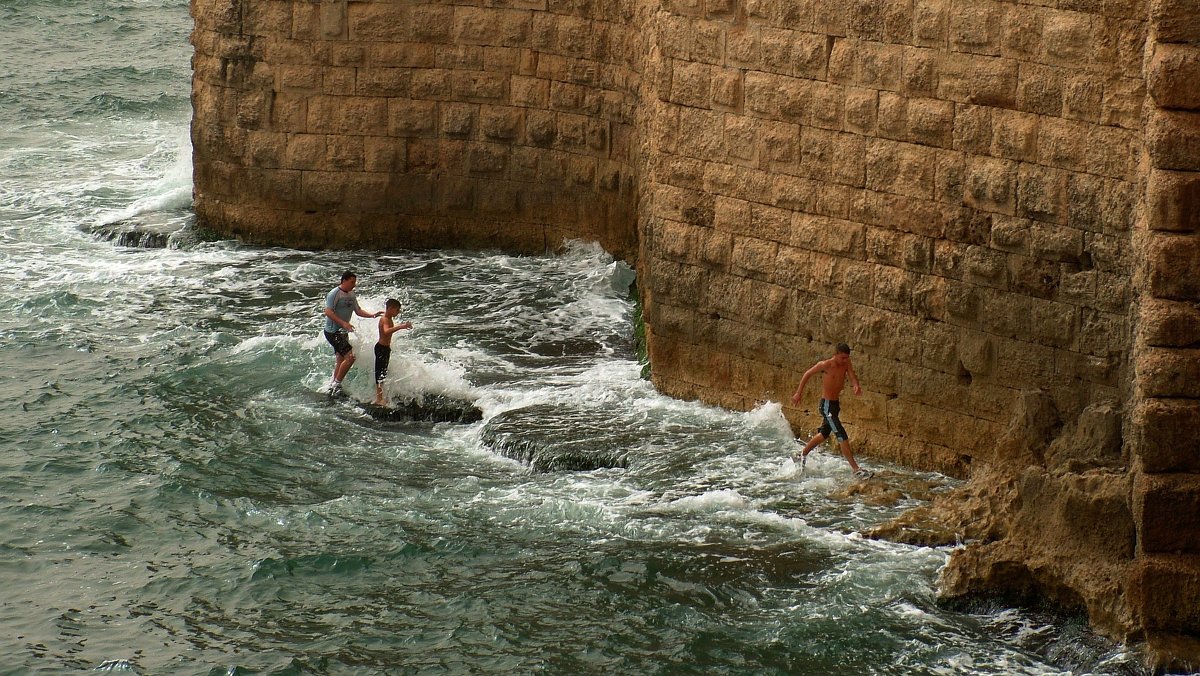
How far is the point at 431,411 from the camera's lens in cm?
1542

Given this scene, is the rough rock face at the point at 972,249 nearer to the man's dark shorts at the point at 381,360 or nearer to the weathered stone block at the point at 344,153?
the man's dark shorts at the point at 381,360

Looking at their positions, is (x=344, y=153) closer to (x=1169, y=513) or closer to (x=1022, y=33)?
(x=1022, y=33)

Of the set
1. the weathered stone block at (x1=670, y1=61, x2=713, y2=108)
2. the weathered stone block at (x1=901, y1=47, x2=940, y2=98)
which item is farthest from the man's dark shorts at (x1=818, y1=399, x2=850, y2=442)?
the weathered stone block at (x1=670, y1=61, x2=713, y2=108)

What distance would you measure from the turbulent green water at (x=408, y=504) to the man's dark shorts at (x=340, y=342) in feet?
1.16

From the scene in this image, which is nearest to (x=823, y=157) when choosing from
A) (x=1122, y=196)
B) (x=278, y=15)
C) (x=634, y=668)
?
(x=1122, y=196)

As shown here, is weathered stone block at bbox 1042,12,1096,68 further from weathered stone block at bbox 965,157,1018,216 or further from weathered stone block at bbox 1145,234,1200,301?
weathered stone block at bbox 1145,234,1200,301

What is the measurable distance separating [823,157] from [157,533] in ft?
20.9

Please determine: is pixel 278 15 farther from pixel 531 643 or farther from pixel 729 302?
pixel 531 643

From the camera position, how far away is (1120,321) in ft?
39.2

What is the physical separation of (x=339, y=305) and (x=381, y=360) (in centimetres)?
86

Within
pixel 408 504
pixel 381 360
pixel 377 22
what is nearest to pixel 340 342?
pixel 381 360

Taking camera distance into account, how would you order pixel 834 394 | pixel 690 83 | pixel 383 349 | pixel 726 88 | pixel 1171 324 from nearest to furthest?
pixel 1171 324, pixel 834 394, pixel 726 88, pixel 690 83, pixel 383 349

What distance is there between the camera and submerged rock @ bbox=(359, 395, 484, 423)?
15.4 metres

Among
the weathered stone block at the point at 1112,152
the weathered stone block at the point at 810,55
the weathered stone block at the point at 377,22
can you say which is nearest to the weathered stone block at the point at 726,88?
the weathered stone block at the point at 810,55
